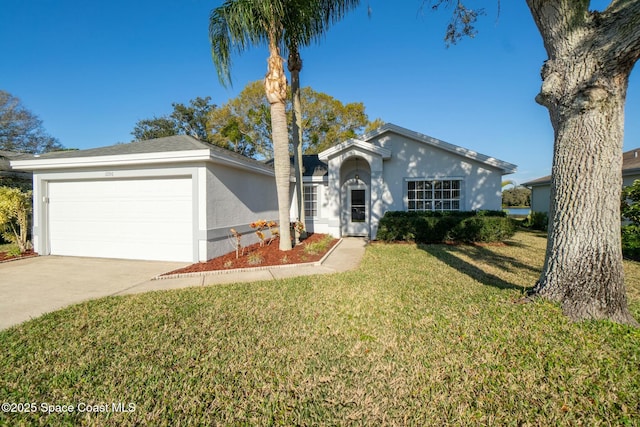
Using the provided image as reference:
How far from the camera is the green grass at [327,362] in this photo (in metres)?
2.26

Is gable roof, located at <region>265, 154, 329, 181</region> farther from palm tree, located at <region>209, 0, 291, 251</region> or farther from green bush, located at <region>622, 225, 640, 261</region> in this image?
green bush, located at <region>622, 225, 640, 261</region>

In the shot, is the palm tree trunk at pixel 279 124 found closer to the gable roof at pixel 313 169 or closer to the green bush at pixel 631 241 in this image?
the gable roof at pixel 313 169

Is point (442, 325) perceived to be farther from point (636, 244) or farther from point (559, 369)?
point (636, 244)

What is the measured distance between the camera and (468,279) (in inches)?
234

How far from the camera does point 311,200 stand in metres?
13.9

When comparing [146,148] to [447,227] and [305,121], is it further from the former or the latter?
[305,121]

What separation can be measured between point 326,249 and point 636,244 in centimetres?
934

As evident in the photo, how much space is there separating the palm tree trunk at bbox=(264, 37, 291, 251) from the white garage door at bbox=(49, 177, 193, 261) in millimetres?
2643

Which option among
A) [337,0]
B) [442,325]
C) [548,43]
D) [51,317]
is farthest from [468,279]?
[337,0]

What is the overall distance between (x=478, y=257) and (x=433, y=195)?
4.71 meters

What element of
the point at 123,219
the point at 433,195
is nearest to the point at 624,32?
the point at 433,195

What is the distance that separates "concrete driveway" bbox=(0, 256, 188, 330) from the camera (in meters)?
4.59

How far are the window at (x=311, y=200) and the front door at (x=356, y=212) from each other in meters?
1.60

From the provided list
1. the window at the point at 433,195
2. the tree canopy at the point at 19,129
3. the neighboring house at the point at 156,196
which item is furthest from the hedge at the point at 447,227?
the tree canopy at the point at 19,129
